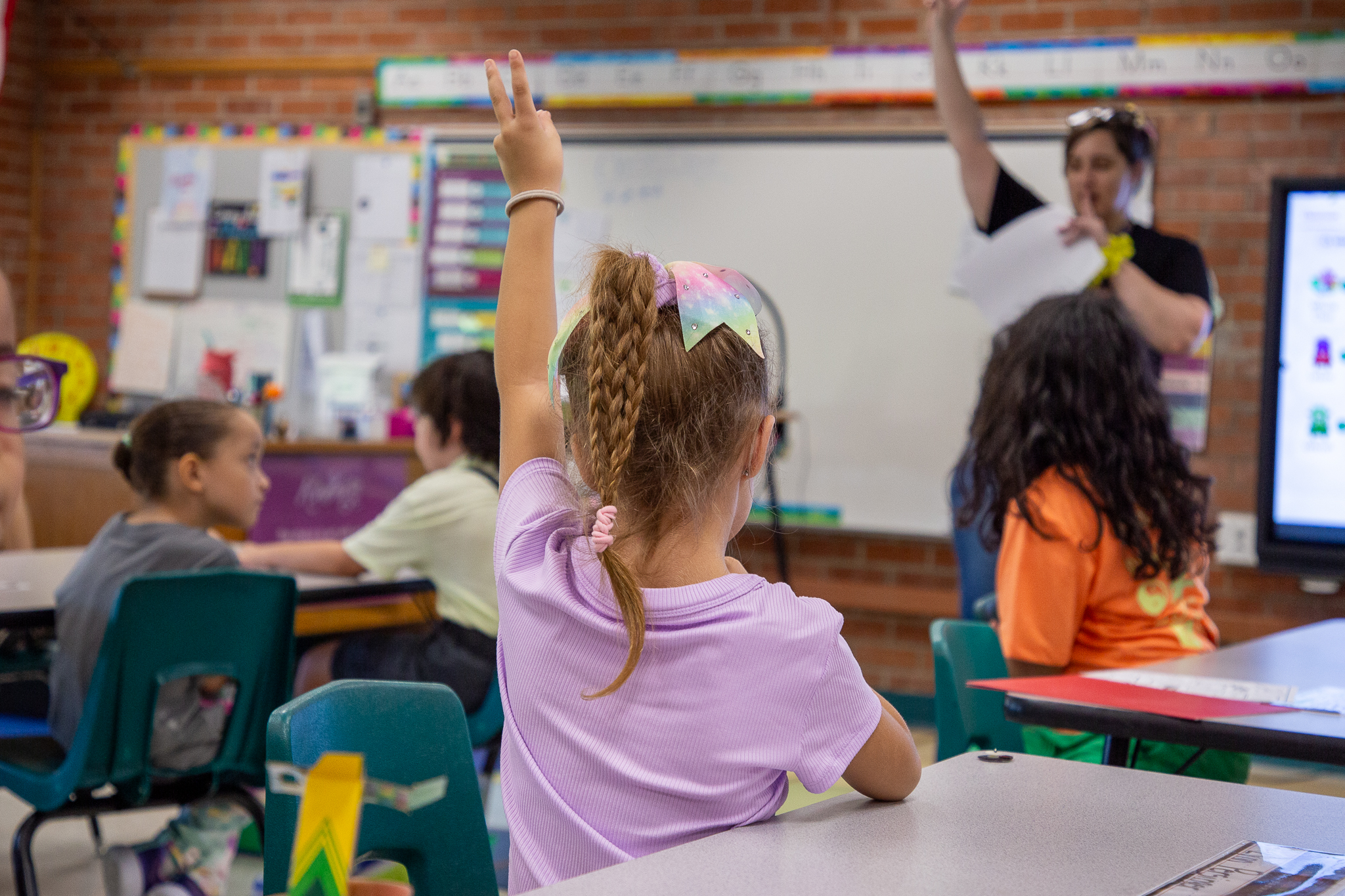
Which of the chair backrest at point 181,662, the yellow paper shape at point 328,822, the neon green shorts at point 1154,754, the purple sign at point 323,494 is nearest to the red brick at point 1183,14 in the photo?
the purple sign at point 323,494

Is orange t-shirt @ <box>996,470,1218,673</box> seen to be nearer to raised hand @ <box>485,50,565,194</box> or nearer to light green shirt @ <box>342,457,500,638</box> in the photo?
raised hand @ <box>485,50,565,194</box>

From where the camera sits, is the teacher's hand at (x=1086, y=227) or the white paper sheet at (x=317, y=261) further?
the white paper sheet at (x=317, y=261)

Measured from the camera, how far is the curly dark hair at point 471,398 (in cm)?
259

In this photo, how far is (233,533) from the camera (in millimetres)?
3406

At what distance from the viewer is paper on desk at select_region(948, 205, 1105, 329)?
2855mm

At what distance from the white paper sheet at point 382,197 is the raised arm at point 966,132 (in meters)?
2.45

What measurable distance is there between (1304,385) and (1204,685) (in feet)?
6.23

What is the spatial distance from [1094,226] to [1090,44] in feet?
5.02

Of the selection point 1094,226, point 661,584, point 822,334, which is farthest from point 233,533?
point 661,584

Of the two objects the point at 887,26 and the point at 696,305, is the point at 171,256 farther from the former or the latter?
the point at 696,305

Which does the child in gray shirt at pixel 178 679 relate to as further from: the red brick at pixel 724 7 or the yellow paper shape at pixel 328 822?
the red brick at pixel 724 7

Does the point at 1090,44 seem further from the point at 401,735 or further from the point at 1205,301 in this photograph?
the point at 401,735

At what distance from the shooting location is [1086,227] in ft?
Answer: 9.16

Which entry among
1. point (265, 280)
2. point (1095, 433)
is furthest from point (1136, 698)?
point (265, 280)
